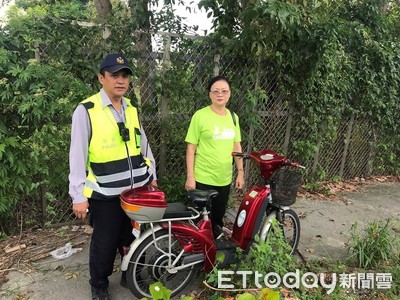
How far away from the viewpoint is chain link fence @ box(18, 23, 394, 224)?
3.35 m

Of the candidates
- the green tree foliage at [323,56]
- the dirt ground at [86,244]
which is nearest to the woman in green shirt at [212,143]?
the dirt ground at [86,244]

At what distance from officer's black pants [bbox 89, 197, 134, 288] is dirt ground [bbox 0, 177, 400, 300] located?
1.09 ft

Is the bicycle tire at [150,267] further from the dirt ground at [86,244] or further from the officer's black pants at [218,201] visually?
the officer's black pants at [218,201]

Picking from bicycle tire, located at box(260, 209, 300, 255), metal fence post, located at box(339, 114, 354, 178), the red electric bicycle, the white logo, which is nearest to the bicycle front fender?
the red electric bicycle

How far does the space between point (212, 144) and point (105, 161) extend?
1029 mm

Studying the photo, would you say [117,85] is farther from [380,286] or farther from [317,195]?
[317,195]

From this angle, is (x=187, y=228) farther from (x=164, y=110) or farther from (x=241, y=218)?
(x=164, y=110)

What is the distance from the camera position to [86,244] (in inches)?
134

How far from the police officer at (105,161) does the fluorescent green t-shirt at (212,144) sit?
594 millimetres

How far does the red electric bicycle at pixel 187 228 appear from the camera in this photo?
7.57 feet

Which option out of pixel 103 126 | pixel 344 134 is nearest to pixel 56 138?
pixel 103 126

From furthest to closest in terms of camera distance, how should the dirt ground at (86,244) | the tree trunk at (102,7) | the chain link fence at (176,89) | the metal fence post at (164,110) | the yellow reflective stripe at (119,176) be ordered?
1. the tree trunk at (102,7)
2. the metal fence post at (164,110)
3. the chain link fence at (176,89)
4. the dirt ground at (86,244)
5. the yellow reflective stripe at (119,176)

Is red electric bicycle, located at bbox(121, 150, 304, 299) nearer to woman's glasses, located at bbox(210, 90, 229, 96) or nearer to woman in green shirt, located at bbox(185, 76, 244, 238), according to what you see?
woman in green shirt, located at bbox(185, 76, 244, 238)

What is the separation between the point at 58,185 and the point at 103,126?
65.7 inches
